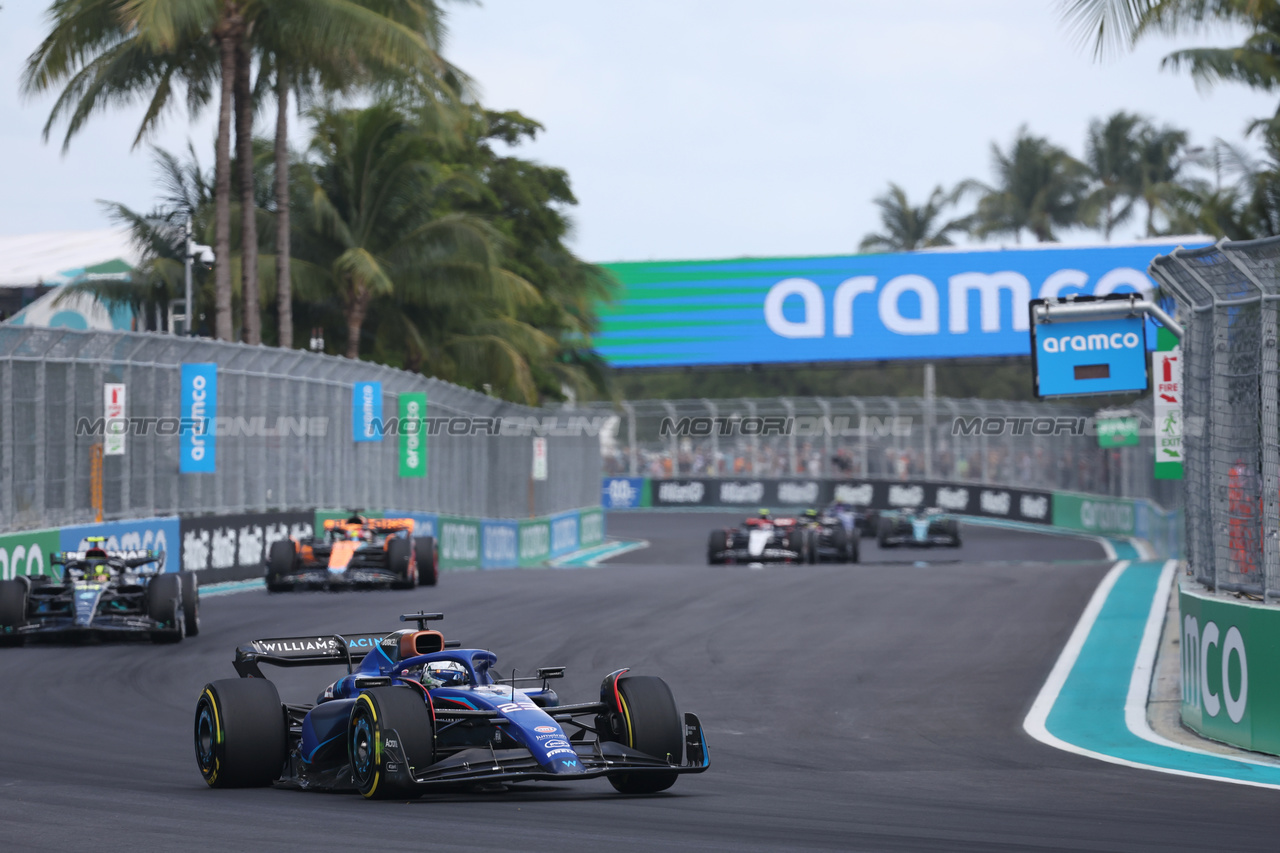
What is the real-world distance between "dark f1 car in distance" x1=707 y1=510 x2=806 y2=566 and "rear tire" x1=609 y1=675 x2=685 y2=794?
19600 millimetres

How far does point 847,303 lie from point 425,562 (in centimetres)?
3061

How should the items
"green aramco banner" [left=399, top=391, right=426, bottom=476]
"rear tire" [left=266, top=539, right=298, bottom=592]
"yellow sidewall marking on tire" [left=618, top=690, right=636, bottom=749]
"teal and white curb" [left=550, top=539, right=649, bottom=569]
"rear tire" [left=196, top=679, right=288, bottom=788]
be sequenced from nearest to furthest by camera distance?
"yellow sidewall marking on tire" [left=618, top=690, right=636, bottom=749] < "rear tire" [left=196, top=679, right=288, bottom=788] < "rear tire" [left=266, top=539, right=298, bottom=592] < "green aramco banner" [left=399, top=391, right=426, bottom=476] < "teal and white curb" [left=550, top=539, right=649, bottom=569]

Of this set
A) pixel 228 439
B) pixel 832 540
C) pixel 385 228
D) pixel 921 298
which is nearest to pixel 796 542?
pixel 832 540

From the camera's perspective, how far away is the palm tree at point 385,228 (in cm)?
3034

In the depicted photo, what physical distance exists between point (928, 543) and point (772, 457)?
1602 centimetres

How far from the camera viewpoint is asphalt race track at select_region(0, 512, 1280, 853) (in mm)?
6164

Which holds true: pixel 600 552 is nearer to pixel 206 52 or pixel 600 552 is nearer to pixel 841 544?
pixel 841 544

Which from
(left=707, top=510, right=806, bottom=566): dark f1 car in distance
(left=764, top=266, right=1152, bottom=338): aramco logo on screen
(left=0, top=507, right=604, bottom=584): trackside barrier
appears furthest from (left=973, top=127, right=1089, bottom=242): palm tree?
(left=707, top=510, right=806, bottom=566): dark f1 car in distance

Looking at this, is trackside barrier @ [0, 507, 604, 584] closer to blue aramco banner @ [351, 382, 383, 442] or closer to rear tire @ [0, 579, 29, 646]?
rear tire @ [0, 579, 29, 646]

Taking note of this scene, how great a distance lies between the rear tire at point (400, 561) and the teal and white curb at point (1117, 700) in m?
8.29

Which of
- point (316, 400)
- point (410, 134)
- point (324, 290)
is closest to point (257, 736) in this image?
point (316, 400)

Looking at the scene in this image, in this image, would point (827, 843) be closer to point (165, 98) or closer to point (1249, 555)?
point (1249, 555)

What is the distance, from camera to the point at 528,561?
3328 centimetres

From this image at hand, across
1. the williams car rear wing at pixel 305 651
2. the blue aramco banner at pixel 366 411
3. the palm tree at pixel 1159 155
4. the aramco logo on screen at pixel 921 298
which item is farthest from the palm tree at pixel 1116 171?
the williams car rear wing at pixel 305 651
